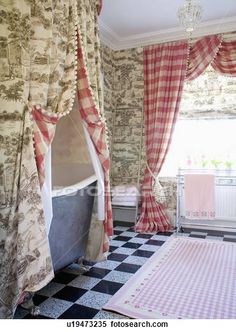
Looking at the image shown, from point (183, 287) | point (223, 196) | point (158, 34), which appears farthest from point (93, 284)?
point (158, 34)

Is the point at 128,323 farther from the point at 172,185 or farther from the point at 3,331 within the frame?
the point at 172,185

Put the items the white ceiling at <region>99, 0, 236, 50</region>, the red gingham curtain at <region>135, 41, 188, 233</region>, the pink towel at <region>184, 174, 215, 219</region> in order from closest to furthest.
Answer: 1. the white ceiling at <region>99, 0, 236, 50</region>
2. the pink towel at <region>184, 174, 215, 219</region>
3. the red gingham curtain at <region>135, 41, 188, 233</region>

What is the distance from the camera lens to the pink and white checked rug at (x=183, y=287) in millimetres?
2035

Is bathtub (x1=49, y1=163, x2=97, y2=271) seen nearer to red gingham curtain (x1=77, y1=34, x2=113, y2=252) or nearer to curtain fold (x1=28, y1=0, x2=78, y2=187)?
red gingham curtain (x1=77, y1=34, x2=113, y2=252)

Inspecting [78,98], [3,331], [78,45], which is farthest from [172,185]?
[3,331]

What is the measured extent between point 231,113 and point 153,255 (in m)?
2.14

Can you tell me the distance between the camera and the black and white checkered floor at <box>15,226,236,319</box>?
2.03 meters

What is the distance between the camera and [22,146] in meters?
1.90

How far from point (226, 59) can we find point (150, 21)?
3.57 feet

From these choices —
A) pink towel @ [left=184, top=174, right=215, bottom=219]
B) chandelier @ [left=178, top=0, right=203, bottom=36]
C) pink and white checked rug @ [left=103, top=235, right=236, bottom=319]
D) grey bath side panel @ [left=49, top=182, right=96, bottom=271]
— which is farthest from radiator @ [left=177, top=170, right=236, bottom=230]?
chandelier @ [left=178, top=0, right=203, bottom=36]

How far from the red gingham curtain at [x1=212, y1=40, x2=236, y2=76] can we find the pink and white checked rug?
7.17 ft

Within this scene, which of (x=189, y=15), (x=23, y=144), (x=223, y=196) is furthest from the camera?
(x=223, y=196)

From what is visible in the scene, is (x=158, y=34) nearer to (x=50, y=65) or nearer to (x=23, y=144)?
(x=50, y=65)

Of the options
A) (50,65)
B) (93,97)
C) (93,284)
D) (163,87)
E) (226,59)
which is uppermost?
(226,59)
